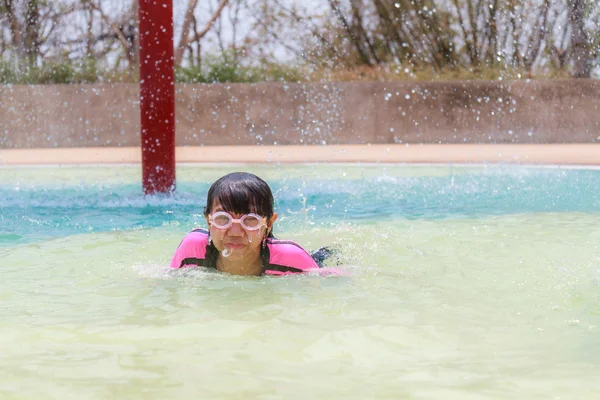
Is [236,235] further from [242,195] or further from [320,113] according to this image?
[320,113]

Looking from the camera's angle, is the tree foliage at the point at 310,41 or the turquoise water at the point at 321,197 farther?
the tree foliage at the point at 310,41

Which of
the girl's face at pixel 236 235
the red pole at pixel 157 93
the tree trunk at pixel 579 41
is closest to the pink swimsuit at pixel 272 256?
the girl's face at pixel 236 235

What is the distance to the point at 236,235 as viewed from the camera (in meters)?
3.85

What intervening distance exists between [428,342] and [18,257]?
112 inches

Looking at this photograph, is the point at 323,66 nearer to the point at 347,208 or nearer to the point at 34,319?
the point at 347,208

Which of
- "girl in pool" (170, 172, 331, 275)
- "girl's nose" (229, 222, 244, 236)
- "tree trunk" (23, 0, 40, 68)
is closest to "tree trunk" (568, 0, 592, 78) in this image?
"tree trunk" (23, 0, 40, 68)

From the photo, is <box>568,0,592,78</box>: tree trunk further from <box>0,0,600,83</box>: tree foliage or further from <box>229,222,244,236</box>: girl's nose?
<box>229,222,244,236</box>: girl's nose

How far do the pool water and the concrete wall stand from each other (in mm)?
9320

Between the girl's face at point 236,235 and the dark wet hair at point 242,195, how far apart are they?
0.03 m

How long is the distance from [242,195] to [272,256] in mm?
412

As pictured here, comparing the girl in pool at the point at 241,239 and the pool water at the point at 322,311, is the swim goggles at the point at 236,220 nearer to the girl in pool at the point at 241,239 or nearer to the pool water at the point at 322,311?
the girl in pool at the point at 241,239

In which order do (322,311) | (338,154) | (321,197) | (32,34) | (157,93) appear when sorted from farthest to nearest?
(32,34) → (338,154) → (157,93) → (321,197) → (322,311)

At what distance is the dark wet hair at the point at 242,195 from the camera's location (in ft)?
12.6

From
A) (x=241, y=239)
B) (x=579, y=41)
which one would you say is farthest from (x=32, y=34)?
(x=241, y=239)
